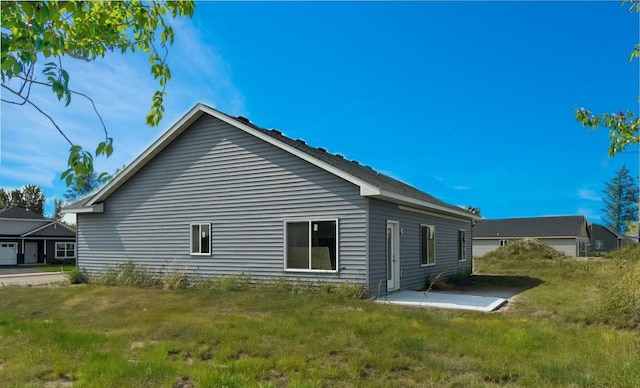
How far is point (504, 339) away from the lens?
720 cm

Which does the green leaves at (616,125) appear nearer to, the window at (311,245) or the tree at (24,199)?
the window at (311,245)

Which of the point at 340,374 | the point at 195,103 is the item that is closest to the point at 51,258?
the point at 195,103

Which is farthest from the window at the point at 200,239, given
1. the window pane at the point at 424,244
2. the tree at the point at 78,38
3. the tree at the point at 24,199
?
the tree at the point at 24,199

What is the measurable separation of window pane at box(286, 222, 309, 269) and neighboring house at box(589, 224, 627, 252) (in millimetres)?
62602

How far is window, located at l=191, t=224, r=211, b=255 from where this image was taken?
14.8 m

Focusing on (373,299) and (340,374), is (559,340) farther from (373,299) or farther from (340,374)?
(373,299)

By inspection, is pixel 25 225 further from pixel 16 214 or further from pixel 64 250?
pixel 64 250

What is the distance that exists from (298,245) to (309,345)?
20.4 ft

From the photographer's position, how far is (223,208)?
14.6 meters

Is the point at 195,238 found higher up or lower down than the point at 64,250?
higher up

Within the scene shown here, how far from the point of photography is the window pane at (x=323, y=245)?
40.8 feet

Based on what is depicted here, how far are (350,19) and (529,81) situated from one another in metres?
10.3

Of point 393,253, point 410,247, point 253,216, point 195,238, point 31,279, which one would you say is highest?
point 253,216

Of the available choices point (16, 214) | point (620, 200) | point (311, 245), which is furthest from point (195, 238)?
point (620, 200)
